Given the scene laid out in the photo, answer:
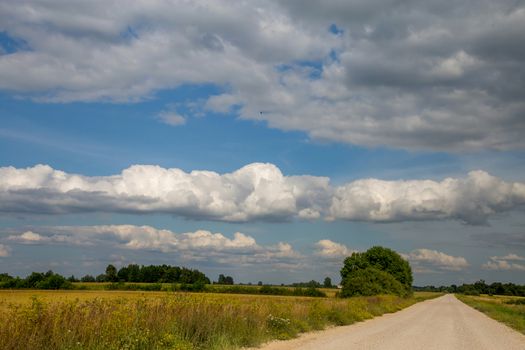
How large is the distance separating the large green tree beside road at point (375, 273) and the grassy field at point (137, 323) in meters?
43.4

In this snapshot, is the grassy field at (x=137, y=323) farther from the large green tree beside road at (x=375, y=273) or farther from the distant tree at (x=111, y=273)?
the distant tree at (x=111, y=273)

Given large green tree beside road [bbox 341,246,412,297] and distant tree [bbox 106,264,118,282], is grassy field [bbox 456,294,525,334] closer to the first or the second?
large green tree beside road [bbox 341,246,412,297]

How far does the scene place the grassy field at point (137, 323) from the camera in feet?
36.5

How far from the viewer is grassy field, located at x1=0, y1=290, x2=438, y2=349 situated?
11.1 metres

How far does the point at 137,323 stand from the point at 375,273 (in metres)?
57.7

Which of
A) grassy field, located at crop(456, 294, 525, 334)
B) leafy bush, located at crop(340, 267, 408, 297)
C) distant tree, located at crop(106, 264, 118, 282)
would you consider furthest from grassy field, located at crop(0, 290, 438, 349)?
distant tree, located at crop(106, 264, 118, 282)

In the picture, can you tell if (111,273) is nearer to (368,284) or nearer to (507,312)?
(368,284)

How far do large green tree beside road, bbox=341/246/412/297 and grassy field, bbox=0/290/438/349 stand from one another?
43.4 metres

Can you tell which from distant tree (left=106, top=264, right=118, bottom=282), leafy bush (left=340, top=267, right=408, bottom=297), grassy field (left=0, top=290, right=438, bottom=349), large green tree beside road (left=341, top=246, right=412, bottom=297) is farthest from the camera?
distant tree (left=106, top=264, right=118, bottom=282)

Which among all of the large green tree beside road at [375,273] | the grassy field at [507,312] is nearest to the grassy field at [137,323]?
the grassy field at [507,312]

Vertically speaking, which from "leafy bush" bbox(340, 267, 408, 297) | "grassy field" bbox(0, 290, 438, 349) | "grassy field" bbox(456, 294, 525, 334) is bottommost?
"grassy field" bbox(456, 294, 525, 334)

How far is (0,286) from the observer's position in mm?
75438

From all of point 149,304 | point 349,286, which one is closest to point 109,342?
point 149,304

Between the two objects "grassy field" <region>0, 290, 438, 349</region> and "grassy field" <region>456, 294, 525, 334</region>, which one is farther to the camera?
"grassy field" <region>456, 294, 525, 334</region>
